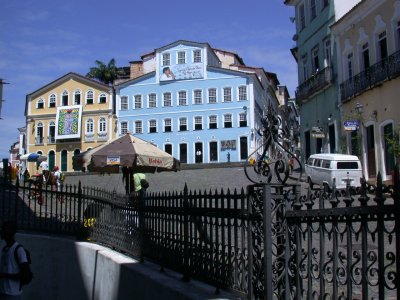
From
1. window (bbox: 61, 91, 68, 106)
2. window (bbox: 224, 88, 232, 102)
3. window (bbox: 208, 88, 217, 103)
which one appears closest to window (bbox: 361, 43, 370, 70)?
window (bbox: 224, 88, 232, 102)

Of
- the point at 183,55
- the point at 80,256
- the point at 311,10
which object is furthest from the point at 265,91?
the point at 80,256

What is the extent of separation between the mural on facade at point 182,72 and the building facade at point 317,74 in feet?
82.5

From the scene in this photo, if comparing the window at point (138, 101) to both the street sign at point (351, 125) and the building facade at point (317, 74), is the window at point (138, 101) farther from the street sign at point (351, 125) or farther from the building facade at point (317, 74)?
the street sign at point (351, 125)

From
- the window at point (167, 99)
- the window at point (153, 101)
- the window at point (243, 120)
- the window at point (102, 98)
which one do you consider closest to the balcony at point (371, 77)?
the window at point (243, 120)

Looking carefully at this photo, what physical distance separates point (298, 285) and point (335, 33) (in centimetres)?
2787

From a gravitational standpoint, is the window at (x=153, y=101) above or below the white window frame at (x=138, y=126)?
above

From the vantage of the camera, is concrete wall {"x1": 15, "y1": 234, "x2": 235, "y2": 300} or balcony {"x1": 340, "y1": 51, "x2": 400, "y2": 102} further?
balcony {"x1": 340, "y1": 51, "x2": 400, "y2": 102}

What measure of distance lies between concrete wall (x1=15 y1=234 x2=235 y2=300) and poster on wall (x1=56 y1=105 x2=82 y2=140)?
183 feet

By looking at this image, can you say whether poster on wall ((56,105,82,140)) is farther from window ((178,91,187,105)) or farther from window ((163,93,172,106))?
window ((178,91,187,105))

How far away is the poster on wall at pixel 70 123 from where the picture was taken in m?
63.8

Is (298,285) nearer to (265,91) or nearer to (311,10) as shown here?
(311,10)

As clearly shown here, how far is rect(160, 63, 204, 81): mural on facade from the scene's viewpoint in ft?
200

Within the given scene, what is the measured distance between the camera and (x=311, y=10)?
33562mm

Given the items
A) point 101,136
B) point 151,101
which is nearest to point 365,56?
point 151,101
